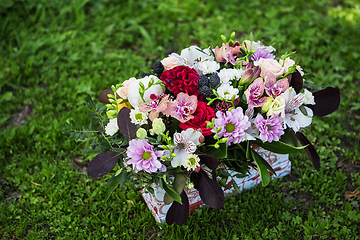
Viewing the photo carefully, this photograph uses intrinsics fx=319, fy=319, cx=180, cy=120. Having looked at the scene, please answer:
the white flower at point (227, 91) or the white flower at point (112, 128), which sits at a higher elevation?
the white flower at point (227, 91)

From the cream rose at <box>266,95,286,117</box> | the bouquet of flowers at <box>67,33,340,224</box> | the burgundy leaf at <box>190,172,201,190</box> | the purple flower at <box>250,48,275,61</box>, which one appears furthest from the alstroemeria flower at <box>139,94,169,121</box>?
the purple flower at <box>250,48,275,61</box>

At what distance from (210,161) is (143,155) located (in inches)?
12.4

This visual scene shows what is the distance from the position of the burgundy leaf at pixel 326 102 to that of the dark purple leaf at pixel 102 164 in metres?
1.10

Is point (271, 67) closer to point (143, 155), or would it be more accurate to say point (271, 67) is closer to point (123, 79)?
point (143, 155)

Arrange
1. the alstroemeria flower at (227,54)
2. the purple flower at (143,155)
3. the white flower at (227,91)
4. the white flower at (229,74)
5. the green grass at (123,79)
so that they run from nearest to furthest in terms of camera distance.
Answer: the purple flower at (143,155)
the white flower at (227,91)
the white flower at (229,74)
the alstroemeria flower at (227,54)
the green grass at (123,79)

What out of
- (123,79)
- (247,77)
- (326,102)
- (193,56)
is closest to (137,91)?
(193,56)

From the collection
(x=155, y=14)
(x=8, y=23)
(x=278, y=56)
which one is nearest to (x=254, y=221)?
(x=278, y=56)

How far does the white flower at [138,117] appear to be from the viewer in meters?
1.50

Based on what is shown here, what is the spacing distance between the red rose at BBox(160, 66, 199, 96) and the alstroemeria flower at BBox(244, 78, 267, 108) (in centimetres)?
25

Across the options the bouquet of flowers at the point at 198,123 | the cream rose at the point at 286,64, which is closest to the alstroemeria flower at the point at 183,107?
the bouquet of flowers at the point at 198,123

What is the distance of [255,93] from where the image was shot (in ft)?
5.11

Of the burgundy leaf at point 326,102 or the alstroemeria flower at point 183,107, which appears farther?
the burgundy leaf at point 326,102

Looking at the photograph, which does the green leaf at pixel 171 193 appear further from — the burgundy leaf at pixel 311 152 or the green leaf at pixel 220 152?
the burgundy leaf at pixel 311 152

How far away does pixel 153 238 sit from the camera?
1.90 m
